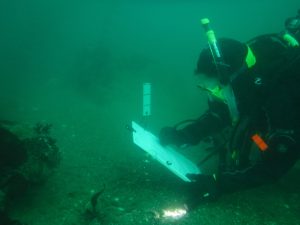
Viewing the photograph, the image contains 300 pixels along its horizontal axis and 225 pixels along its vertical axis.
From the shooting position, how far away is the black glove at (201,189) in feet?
12.7

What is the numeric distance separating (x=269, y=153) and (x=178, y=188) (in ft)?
5.61

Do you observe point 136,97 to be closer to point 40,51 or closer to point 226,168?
point 226,168

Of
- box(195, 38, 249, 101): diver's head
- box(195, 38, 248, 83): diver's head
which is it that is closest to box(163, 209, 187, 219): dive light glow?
box(195, 38, 249, 101): diver's head

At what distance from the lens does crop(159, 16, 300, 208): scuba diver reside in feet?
11.5

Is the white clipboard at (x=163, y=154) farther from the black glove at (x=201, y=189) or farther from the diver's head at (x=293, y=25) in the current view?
the diver's head at (x=293, y=25)

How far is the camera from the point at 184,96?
14805 millimetres

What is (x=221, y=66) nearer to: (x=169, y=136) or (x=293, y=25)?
(x=169, y=136)

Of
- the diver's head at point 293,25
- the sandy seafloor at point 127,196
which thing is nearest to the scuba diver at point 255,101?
the sandy seafloor at point 127,196

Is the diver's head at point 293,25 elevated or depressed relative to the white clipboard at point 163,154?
elevated

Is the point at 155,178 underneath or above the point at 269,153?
underneath

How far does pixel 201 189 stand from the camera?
3922 millimetres

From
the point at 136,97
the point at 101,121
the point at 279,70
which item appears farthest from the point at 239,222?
the point at 136,97

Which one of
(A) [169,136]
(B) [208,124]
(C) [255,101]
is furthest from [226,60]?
(A) [169,136]

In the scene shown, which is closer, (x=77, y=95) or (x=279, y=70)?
(x=279, y=70)
